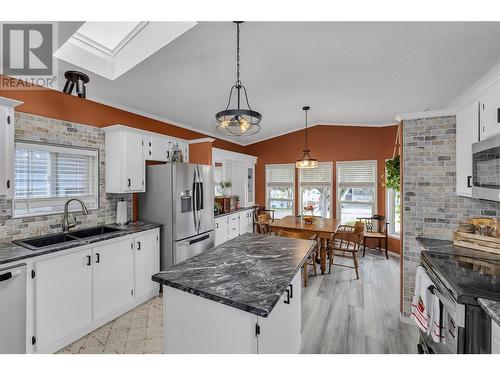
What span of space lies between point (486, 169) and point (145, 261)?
3467mm

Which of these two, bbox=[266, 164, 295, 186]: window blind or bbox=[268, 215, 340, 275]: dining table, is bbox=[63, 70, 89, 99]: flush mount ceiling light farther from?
bbox=[266, 164, 295, 186]: window blind

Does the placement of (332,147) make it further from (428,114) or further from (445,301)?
(445,301)

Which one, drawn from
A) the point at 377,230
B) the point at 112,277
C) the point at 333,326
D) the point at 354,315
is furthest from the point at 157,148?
the point at 377,230

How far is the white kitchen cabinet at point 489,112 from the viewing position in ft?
5.49

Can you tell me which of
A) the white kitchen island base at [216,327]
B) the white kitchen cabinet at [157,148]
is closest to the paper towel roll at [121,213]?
the white kitchen cabinet at [157,148]

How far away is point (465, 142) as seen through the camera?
2145 mm

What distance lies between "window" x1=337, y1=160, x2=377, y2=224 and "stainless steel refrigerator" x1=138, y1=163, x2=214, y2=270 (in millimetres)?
3550

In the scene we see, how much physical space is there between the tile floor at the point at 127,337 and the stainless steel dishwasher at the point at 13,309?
0.42 metres

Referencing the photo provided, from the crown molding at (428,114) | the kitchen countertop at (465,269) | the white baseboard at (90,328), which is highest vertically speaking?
the crown molding at (428,114)

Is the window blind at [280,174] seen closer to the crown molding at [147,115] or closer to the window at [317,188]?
the window at [317,188]

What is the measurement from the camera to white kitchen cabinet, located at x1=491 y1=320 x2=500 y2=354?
3.94 ft

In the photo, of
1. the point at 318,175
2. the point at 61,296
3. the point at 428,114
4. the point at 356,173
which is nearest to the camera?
the point at 61,296
